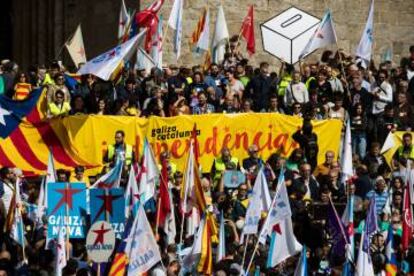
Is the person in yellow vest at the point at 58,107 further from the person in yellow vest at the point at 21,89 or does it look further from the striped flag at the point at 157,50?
the striped flag at the point at 157,50

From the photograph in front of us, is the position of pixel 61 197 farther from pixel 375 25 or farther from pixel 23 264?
pixel 375 25

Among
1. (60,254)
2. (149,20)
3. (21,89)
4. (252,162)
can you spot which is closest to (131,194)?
(60,254)

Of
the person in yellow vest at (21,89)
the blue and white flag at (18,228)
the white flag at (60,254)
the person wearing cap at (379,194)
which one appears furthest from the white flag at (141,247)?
the person in yellow vest at (21,89)

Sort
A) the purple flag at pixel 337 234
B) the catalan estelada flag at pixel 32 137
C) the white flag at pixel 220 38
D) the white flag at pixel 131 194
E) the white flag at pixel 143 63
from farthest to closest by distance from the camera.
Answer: the white flag at pixel 220 38 < the white flag at pixel 143 63 < the catalan estelada flag at pixel 32 137 < the white flag at pixel 131 194 < the purple flag at pixel 337 234

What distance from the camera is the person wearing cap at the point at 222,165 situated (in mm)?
34631

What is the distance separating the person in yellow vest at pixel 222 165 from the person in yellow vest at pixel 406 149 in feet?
→ 9.40

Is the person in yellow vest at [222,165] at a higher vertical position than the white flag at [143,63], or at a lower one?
lower

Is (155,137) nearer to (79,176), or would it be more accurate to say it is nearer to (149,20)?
(149,20)

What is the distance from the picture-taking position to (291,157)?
116ft

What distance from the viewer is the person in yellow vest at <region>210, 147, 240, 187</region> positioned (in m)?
34.6

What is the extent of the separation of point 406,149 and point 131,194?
653 centimetres

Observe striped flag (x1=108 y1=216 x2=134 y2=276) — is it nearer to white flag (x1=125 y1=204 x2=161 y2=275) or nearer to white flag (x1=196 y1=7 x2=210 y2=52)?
white flag (x1=125 y1=204 x2=161 y2=275)

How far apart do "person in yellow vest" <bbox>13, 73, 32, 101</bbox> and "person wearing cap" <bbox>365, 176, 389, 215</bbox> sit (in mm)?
5956

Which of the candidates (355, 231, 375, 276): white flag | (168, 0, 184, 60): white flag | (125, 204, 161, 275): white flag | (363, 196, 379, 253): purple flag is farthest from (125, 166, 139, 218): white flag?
(168, 0, 184, 60): white flag
